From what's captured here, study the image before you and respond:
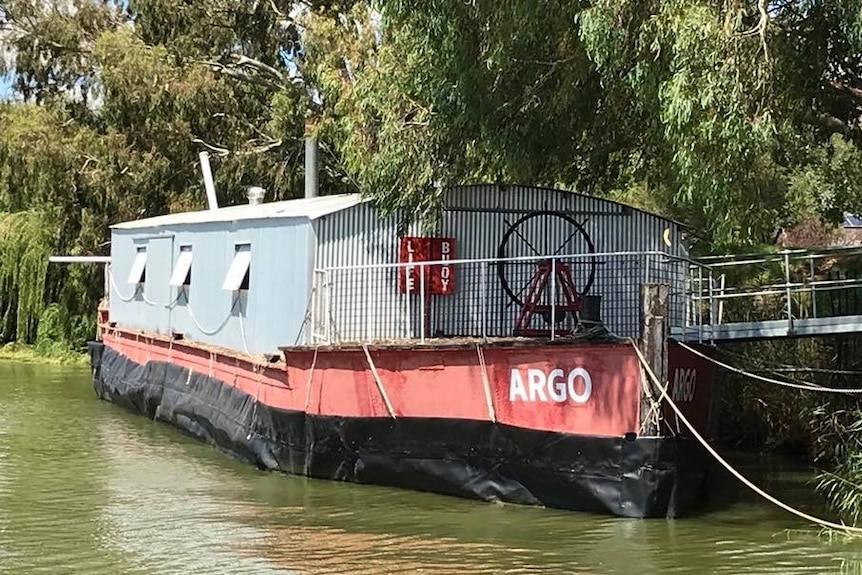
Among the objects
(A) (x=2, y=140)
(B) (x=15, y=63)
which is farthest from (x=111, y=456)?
(B) (x=15, y=63)

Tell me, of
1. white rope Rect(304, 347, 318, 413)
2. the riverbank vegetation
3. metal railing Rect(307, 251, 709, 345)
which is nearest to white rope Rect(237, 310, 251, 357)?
metal railing Rect(307, 251, 709, 345)

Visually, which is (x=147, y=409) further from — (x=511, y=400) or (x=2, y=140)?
(x=2, y=140)

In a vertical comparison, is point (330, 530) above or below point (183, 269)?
below

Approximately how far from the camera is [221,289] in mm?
18438

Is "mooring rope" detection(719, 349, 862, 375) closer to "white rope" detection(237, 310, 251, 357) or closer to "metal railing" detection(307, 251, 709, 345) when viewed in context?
"metal railing" detection(307, 251, 709, 345)

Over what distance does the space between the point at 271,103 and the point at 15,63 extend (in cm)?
793

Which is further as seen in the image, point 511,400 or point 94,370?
point 94,370

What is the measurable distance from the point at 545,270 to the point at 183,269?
7.86 metres

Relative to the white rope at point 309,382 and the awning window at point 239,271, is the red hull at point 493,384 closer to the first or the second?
the white rope at point 309,382

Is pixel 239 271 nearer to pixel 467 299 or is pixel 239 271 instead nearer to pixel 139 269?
pixel 467 299

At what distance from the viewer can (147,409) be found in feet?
69.5

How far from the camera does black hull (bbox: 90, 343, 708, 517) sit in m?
11.9

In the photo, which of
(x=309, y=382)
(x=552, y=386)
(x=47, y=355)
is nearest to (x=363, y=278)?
(x=309, y=382)

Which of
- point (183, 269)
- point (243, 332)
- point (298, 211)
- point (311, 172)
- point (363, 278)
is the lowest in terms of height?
point (243, 332)
